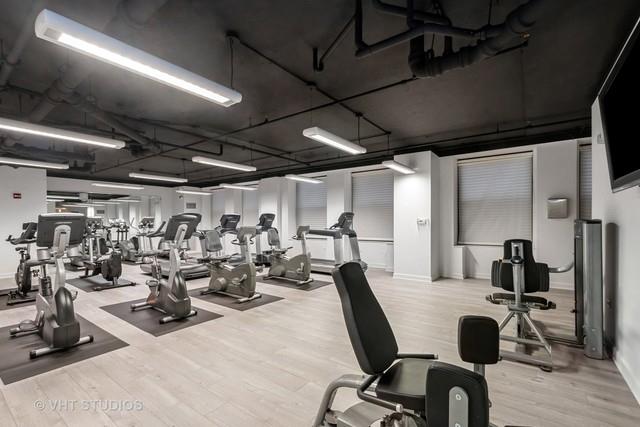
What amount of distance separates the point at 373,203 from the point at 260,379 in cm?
651

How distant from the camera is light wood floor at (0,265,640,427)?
2037 millimetres

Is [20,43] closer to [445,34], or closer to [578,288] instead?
[445,34]

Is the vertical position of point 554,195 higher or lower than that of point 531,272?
higher

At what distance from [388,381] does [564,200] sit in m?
5.93

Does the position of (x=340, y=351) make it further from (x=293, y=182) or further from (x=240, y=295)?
(x=293, y=182)

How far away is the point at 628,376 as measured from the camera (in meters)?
2.42

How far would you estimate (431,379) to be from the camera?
94 centimetres

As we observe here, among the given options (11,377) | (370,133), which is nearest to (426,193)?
(370,133)

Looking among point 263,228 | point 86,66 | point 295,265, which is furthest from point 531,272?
point 263,228

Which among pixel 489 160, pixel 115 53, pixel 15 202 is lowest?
pixel 15 202

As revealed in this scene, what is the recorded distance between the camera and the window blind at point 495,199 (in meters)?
6.20

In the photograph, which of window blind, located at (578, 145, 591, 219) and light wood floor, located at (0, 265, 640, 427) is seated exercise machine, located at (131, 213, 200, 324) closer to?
light wood floor, located at (0, 265, 640, 427)

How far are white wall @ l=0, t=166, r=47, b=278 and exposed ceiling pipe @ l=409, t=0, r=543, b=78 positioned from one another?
33.1 ft

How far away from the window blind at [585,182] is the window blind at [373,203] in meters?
3.95
